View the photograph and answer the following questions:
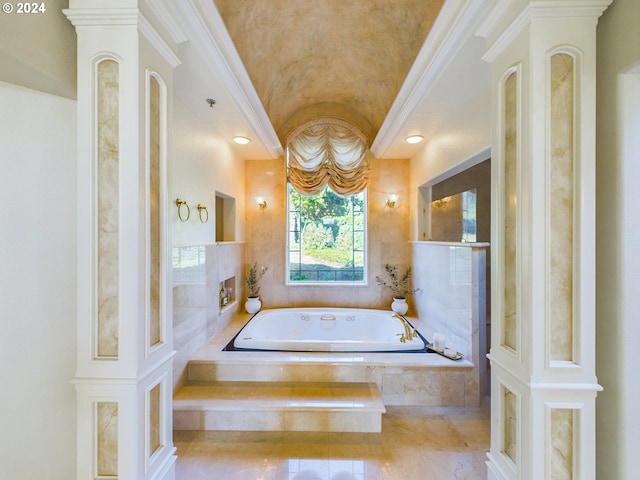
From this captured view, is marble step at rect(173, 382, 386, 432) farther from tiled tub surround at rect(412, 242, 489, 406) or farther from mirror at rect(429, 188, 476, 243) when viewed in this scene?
mirror at rect(429, 188, 476, 243)

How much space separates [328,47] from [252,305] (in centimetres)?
306

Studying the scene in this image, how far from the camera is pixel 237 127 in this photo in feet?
9.53

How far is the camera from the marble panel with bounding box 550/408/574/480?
1.20 m

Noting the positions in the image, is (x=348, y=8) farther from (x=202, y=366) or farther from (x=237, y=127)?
(x=202, y=366)

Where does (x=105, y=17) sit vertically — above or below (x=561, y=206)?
above

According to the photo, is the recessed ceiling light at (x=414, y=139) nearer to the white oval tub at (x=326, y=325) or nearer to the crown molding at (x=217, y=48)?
the crown molding at (x=217, y=48)

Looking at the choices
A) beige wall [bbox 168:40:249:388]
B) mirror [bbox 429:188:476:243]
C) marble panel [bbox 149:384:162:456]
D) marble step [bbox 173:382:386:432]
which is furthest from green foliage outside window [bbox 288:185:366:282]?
marble panel [bbox 149:384:162:456]

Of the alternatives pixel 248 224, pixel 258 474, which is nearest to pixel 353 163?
pixel 248 224

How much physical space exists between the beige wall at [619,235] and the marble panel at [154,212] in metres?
1.89

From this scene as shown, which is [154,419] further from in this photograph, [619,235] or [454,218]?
[454,218]

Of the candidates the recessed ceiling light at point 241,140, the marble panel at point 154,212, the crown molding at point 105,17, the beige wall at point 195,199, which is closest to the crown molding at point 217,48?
the beige wall at point 195,199

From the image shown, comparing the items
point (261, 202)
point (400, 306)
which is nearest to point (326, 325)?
point (400, 306)

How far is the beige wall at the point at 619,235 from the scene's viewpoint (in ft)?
3.74

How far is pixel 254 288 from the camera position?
4094 millimetres
